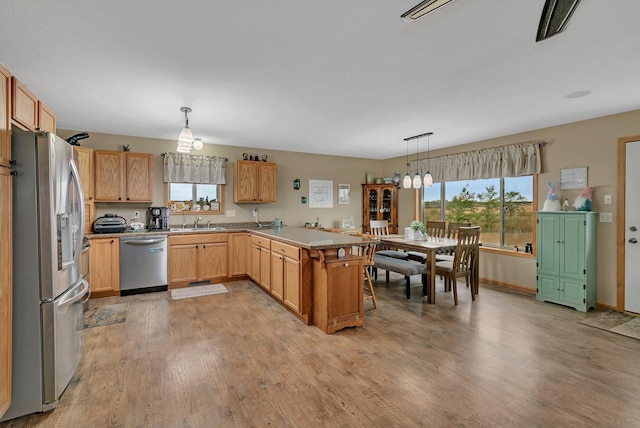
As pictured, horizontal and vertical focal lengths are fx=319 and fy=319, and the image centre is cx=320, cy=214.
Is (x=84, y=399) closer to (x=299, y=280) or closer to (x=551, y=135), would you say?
(x=299, y=280)

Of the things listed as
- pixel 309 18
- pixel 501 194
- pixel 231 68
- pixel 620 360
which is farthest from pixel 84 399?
pixel 501 194

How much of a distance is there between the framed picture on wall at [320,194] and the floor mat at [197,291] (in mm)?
2586

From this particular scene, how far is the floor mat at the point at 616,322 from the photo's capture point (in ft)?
10.4

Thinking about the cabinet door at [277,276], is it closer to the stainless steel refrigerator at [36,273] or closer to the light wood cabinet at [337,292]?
the light wood cabinet at [337,292]

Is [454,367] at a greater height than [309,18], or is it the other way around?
[309,18]

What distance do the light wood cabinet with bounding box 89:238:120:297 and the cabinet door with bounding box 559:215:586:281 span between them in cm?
586

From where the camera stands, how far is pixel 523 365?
250cm

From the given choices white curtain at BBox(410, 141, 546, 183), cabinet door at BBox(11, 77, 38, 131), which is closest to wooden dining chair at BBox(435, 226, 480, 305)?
white curtain at BBox(410, 141, 546, 183)

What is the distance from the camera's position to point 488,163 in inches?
203

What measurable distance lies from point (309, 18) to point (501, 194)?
4.49 metres

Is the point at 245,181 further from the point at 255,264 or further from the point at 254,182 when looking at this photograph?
the point at 255,264

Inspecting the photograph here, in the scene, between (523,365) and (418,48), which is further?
(523,365)

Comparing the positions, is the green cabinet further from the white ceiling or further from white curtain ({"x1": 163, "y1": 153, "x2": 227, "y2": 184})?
white curtain ({"x1": 163, "y1": 153, "x2": 227, "y2": 184})

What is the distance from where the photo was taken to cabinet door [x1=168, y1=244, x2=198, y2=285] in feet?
15.6
